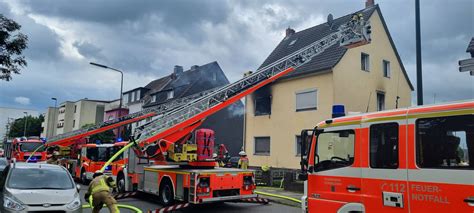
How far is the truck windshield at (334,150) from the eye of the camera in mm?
6215

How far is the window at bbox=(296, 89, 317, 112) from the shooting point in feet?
65.2

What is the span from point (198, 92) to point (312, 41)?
16137 millimetres

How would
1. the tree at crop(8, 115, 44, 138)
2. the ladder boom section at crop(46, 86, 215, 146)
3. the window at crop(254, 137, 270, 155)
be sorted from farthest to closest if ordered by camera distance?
1. the tree at crop(8, 115, 44, 138)
2. the window at crop(254, 137, 270, 155)
3. the ladder boom section at crop(46, 86, 215, 146)

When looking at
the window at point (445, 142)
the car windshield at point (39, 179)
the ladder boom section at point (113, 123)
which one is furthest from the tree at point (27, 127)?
the window at point (445, 142)

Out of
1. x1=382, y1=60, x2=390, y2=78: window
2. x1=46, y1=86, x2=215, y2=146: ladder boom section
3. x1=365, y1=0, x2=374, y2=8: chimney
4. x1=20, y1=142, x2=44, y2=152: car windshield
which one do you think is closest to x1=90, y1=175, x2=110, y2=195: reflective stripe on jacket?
x1=46, y1=86, x2=215, y2=146: ladder boom section

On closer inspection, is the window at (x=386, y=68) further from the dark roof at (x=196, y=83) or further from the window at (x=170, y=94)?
the window at (x=170, y=94)

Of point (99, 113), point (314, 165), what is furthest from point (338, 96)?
point (99, 113)

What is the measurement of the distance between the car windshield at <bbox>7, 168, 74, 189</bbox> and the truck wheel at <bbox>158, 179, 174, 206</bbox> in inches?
124

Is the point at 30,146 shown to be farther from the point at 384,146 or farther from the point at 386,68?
the point at 384,146

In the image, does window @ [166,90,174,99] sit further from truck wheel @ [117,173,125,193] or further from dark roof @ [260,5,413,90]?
truck wheel @ [117,173,125,193]

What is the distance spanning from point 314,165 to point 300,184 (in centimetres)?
769

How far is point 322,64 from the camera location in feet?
64.8

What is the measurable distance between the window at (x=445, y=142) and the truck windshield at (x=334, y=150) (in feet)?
3.73

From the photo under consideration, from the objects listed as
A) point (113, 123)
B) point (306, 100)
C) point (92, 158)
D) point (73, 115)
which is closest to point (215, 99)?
point (92, 158)
